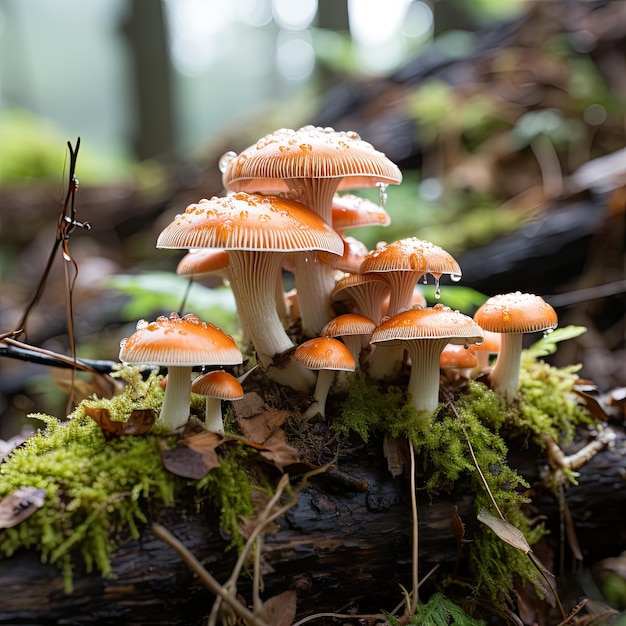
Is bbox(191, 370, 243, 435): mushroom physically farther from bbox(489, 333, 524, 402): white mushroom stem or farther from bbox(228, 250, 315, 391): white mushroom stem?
bbox(489, 333, 524, 402): white mushroom stem

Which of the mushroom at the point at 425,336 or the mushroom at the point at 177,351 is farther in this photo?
the mushroom at the point at 425,336

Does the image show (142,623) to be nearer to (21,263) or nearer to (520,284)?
(520,284)

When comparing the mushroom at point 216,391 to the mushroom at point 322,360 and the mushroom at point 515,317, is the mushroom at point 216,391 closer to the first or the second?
the mushroom at point 322,360

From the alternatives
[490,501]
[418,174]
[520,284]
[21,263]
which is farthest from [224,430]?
[21,263]

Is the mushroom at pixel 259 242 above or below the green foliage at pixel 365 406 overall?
above

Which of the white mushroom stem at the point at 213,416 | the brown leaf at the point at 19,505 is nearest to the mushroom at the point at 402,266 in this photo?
the white mushroom stem at the point at 213,416

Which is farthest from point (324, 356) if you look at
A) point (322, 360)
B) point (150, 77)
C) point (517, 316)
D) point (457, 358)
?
point (150, 77)

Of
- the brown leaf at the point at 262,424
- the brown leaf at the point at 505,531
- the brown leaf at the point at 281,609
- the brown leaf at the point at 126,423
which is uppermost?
the brown leaf at the point at 126,423
